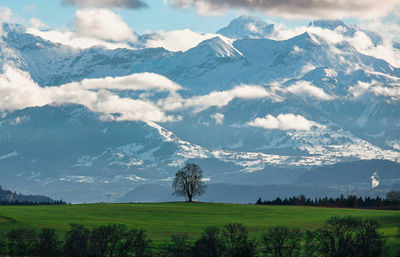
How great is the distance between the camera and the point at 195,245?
126m

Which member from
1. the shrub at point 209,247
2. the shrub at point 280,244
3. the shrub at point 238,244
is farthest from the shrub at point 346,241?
the shrub at point 209,247

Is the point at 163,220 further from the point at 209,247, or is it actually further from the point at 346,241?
the point at 346,241

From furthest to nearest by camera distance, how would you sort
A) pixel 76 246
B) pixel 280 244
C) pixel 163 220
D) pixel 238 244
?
pixel 163 220, pixel 238 244, pixel 280 244, pixel 76 246

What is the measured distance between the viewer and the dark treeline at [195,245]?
123000 millimetres

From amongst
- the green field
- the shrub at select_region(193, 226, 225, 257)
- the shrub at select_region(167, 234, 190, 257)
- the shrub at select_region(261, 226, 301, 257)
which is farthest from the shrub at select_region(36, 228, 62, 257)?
the shrub at select_region(261, 226, 301, 257)

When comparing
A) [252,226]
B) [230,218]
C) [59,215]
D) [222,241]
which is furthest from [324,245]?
[59,215]

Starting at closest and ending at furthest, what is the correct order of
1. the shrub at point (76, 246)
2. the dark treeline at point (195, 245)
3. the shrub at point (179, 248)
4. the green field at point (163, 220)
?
the shrub at point (76, 246)
the dark treeline at point (195, 245)
the shrub at point (179, 248)
the green field at point (163, 220)

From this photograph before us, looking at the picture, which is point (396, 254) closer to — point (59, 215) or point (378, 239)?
point (378, 239)

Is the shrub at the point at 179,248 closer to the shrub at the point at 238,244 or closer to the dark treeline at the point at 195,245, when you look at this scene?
the dark treeline at the point at 195,245

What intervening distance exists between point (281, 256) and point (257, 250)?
6352mm

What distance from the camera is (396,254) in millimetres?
124875

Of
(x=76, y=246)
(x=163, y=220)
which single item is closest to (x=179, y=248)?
(x=76, y=246)

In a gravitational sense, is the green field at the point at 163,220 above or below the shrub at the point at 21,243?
above

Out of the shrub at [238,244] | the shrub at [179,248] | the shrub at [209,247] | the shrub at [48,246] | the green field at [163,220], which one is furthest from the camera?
the green field at [163,220]
